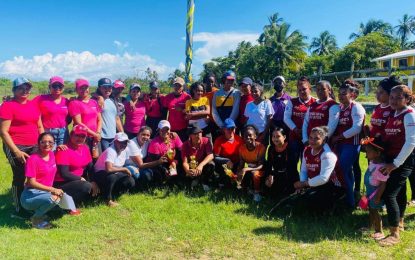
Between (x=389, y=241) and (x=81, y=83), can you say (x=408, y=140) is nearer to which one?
(x=389, y=241)

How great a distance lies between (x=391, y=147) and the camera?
4598 millimetres

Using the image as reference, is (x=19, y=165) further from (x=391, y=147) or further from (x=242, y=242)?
(x=391, y=147)

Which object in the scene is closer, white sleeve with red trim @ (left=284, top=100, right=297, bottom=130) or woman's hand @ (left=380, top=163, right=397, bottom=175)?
woman's hand @ (left=380, top=163, right=397, bottom=175)

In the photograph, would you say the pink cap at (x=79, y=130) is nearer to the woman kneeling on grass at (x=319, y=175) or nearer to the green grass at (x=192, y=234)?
the green grass at (x=192, y=234)

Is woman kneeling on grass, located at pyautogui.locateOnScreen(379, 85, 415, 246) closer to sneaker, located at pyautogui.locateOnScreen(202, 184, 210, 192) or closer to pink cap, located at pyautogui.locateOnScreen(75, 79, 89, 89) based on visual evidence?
sneaker, located at pyautogui.locateOnScreen(202, 184, 210, 192)

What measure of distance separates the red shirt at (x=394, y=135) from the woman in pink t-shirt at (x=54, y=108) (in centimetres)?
480

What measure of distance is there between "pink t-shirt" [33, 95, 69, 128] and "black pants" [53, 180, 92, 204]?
37.8 inches

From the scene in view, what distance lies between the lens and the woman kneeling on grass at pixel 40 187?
5152mm

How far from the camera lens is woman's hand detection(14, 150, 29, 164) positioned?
209 inches

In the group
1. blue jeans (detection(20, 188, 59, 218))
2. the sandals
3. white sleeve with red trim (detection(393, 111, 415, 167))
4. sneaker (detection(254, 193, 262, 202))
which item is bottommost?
the sandals

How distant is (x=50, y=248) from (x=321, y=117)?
4.12 metres

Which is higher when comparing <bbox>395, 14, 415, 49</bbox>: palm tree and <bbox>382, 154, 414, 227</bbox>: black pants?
<bbox>395, 14, 415, 49</bbox>: palm tree

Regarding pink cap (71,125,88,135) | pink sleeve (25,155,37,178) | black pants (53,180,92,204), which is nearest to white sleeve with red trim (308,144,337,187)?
black pants (53,180,92,204)

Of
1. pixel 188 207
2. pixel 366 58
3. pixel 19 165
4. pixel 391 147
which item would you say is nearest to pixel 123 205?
pixel 188 207
